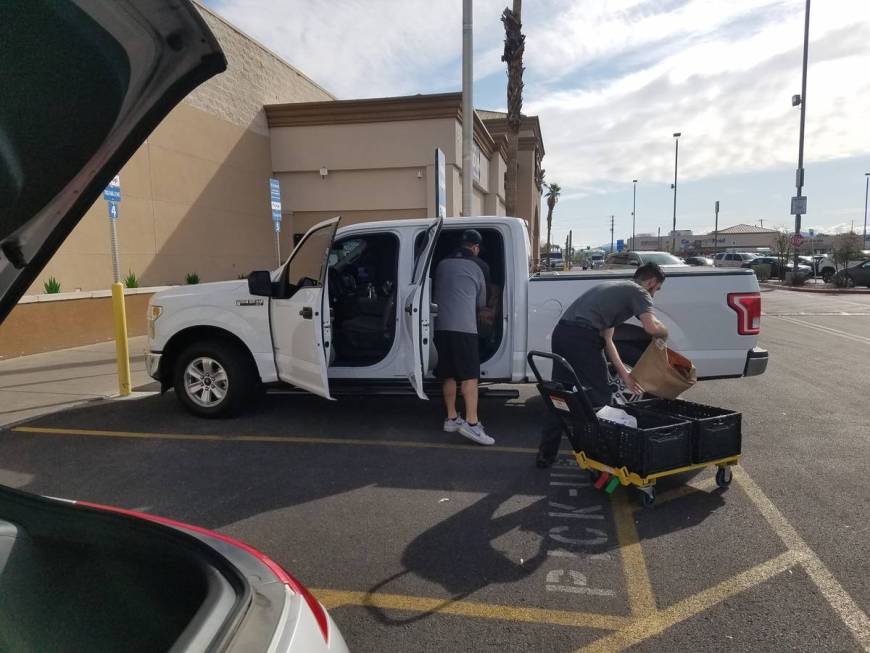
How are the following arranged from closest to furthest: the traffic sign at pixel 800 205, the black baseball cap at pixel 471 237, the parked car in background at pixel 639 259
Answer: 1. the black baseball cap at pixel 471 237
2. the parked car in background at pixel 639 259
3. the traffic sign at pixel 800 205

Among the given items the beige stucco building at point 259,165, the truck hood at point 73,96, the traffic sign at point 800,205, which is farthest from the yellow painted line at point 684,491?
the traffic sign at point 800,205

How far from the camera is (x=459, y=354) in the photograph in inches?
A: 209

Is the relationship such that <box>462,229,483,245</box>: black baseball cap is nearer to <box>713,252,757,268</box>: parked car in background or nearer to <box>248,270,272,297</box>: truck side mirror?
<box>248,270,272,297</box>: truck side mirror

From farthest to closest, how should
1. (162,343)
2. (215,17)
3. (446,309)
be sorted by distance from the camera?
1. (215,17)
2. (162,343)
3. (446,309)

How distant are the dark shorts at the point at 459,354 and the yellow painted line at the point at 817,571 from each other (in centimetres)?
223

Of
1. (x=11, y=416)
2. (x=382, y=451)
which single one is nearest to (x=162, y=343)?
(x=11, y=416)

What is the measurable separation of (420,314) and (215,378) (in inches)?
92.0

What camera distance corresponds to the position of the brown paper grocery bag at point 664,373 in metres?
4.32

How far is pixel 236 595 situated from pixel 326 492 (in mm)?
3048

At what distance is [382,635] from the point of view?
2793 mm

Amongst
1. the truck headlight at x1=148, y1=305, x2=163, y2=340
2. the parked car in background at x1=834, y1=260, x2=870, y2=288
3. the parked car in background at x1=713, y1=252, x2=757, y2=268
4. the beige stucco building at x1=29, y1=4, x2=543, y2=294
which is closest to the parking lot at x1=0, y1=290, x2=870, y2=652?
the truck headlight at x1=148, y1=305, x2=163, y2=340

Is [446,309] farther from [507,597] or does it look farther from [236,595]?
[236,595]

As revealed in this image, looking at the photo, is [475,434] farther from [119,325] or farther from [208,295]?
[119,325]

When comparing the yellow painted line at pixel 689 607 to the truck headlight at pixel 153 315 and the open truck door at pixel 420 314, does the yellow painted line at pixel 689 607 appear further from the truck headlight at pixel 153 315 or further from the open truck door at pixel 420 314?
the truck headlight at pixel 153 315
